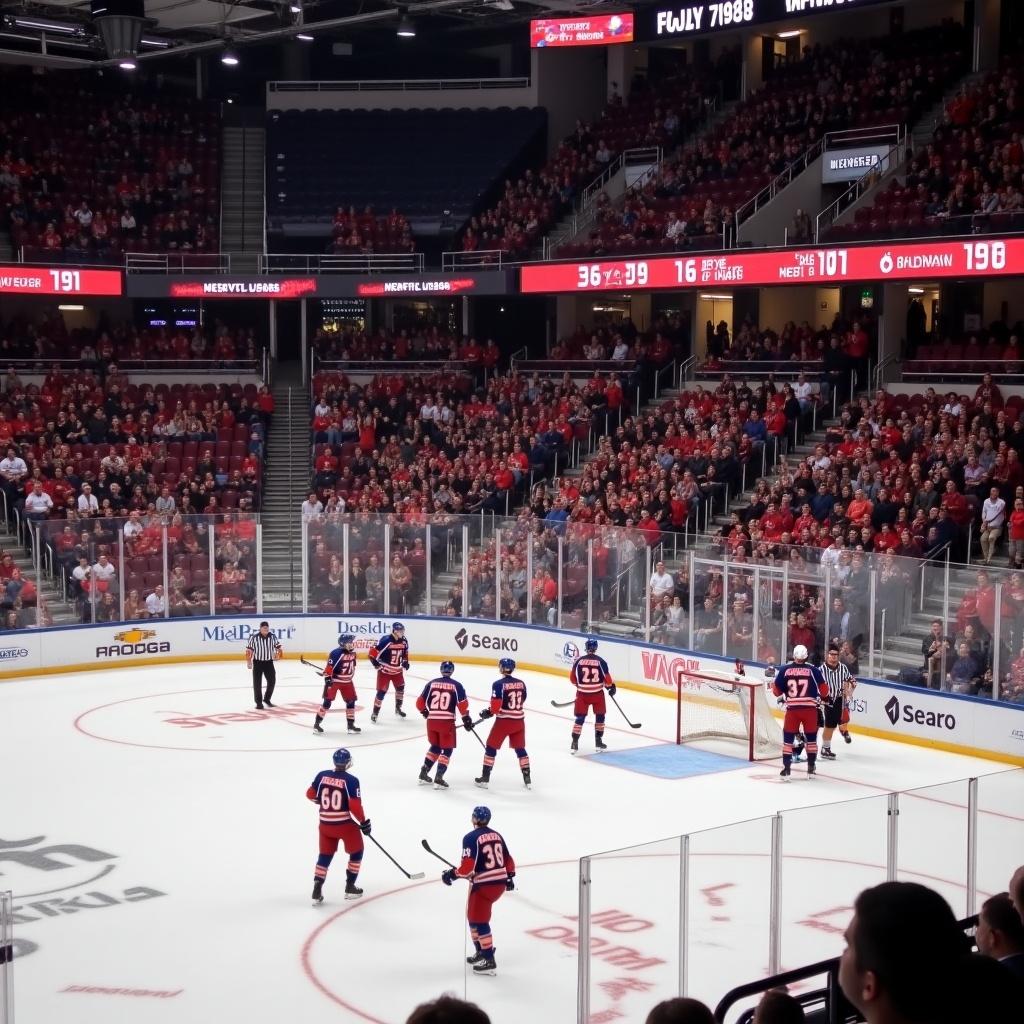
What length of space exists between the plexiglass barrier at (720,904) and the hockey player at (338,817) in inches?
154

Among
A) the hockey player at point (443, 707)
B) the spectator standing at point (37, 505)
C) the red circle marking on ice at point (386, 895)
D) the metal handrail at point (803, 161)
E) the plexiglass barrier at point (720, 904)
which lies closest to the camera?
the plexiglass barrier at point (720, 904)

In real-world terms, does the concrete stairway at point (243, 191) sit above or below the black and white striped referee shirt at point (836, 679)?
above

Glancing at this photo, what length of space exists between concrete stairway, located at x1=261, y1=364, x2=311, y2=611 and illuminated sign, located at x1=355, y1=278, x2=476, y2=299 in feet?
8.54

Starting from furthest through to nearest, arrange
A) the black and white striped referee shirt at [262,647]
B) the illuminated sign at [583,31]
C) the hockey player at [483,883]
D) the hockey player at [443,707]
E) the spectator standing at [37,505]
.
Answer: the illuminated sign at [583,31] → the spectator standing at [37,505] → the black and white striped referee shirt at [262,647] → the hockey player at [443,707] → the hockey player at [483,883]

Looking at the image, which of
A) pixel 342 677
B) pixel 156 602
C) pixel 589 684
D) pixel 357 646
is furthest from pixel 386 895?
pixel 156 602

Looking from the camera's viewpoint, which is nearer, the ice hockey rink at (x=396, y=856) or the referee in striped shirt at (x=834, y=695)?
the ice hockey rink at (x=396, y=856)

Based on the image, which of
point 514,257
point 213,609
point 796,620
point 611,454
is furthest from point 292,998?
point 514,257

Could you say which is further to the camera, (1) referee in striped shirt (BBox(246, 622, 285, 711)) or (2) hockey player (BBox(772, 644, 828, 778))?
(1) referee in striped shirt (BBox(246, 622, 285, 711))

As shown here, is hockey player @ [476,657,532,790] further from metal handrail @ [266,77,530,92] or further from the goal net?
metal handrail @ [266,77,530,92]

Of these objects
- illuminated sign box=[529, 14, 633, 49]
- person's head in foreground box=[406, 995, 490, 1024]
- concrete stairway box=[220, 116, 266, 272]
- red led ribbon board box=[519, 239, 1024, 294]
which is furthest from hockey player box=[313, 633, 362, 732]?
illuminated sign box=[529, 14, 633, 49]

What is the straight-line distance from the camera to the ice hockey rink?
7.55m

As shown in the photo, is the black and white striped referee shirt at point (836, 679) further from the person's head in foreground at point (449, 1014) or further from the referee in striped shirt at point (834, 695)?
the person's head in foreground at point (449, 1014)

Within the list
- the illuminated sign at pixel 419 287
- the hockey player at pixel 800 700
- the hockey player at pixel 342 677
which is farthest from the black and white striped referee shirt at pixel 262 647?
the illuminated sign at pixel 419 287

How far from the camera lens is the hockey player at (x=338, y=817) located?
1096 cm
